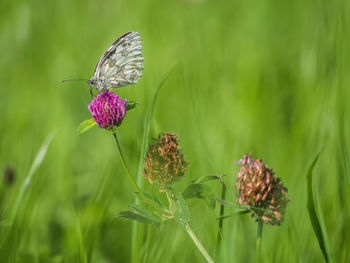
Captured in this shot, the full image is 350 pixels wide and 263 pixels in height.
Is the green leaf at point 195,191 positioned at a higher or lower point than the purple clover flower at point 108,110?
lower

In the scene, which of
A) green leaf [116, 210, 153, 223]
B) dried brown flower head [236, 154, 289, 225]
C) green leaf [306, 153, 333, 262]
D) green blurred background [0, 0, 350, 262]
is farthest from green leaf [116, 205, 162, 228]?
green leaf [306, 153, 333, 262]

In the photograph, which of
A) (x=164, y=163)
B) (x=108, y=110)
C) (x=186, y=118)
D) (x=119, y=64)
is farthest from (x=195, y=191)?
(x=186, y=118)

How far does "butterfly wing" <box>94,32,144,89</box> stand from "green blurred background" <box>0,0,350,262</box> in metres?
0.24

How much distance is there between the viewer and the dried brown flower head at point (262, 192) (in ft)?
3.84

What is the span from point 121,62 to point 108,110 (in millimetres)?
293

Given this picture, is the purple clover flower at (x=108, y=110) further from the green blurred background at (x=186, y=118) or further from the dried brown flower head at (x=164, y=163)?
the green blurred background at (x=186, y=118)

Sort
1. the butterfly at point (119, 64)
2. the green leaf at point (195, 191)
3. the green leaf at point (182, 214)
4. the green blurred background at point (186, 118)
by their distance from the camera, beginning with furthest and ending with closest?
the green blurred background at point (186, 118), the butterfly at point (119, 64), the green leaf at point (195, 191), the green leaf at point (182, 214)

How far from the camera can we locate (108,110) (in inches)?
44.9

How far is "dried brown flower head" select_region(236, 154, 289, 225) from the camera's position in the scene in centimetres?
117

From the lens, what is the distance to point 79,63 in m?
3.47

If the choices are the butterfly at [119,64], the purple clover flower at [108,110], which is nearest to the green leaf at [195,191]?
the purple clover flower at [108,110]

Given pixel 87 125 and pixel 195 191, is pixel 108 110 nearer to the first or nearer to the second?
pixel 87 125

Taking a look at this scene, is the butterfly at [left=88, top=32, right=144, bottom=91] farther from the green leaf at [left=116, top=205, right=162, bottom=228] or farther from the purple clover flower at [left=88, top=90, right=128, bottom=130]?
the green leaf at [left=116, top=205, right=162, bottom=228]

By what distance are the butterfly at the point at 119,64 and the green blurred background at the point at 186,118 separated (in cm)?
24
